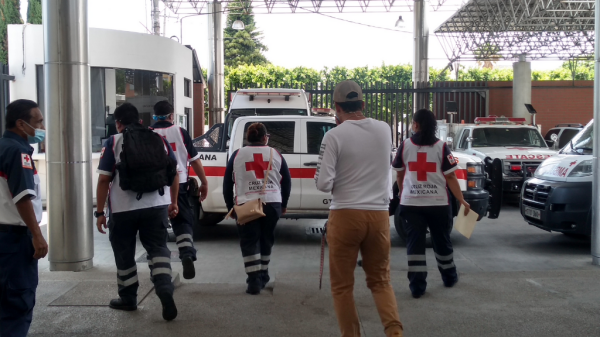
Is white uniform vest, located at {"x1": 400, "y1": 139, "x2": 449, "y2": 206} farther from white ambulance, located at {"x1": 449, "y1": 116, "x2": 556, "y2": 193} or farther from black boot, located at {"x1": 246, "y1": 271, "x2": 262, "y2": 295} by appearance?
white ambulance, located at {"x1": 449, "y1": 116, "x2": 556, "y2": 193}

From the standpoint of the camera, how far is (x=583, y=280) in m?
6.73

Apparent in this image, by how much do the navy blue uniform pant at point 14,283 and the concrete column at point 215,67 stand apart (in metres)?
21.2

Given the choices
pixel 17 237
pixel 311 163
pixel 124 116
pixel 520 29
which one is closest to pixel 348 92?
pixel 124 116

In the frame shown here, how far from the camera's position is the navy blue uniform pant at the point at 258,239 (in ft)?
21.2

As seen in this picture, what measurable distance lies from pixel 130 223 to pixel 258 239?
1.58 m

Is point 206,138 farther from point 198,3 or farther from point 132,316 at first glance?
point 198,3

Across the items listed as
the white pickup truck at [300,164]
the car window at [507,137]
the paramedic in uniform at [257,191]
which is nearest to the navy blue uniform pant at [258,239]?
the paramedic in uniform at [257,191]

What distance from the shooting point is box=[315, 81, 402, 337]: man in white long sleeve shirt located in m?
4.34

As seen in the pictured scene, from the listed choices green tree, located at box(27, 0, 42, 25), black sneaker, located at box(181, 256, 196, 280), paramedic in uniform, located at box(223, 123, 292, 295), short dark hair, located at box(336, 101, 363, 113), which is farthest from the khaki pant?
green tree, located at box(27, 0, 42, 25)

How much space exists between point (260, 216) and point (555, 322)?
2.88 meters

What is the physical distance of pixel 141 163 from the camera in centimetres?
522

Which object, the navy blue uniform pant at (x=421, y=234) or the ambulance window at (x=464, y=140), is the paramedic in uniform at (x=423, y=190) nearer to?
the navy blue uniform pant at (x=421, y=234)

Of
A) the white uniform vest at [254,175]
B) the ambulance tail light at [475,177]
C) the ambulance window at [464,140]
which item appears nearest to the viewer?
the white uniform vest at [254,175]

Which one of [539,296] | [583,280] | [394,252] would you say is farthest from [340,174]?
[394,252]
